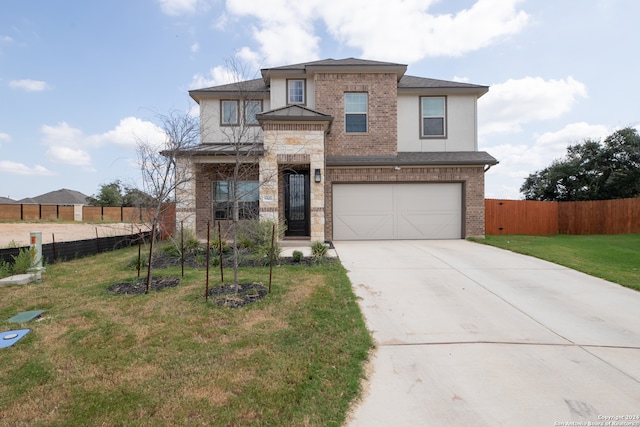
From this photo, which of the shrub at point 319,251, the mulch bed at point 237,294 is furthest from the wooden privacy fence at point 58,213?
the mulch bed at point 237,294

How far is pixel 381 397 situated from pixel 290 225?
991 cm

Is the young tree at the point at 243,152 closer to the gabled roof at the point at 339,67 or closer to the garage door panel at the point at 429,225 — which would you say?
Result: the gabled roof at the point at 339,67

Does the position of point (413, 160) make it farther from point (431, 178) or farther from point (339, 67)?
point (339, 67)

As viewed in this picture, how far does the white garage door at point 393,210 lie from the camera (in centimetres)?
1238

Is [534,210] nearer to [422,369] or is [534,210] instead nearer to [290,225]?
[290,225]

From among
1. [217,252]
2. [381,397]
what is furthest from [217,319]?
[217,252]

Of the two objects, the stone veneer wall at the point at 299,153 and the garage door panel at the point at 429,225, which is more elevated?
the stone veneer wall at the point at 299,153

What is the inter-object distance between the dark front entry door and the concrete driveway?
5637mm

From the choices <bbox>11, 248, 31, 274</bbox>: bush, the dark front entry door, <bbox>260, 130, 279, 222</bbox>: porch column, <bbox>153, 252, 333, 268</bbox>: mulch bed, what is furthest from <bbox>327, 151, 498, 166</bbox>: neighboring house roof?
<bbox>11, 248, 31, 274</bbox>: bush

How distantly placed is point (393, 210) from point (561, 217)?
1161 cm

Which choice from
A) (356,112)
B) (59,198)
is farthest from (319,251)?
(59,198)

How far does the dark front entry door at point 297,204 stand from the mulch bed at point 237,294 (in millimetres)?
6390

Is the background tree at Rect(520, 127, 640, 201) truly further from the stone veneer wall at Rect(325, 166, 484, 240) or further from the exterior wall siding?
the stone veneer wall at Rect(325, 166, 484, 240)

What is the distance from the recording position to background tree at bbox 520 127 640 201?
19328 millimetres
